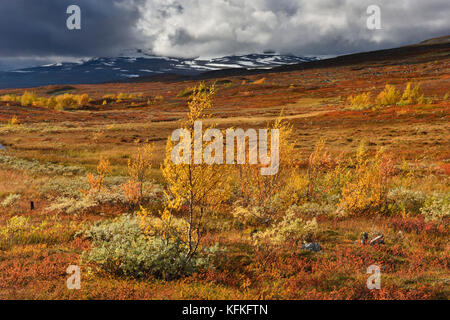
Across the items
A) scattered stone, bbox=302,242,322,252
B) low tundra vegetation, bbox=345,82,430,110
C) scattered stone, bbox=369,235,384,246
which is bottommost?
scattered stone, bbox=302,242,322,252

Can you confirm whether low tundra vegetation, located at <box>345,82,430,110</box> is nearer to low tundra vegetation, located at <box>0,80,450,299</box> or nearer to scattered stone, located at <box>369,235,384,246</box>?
low tundra vegetation, located at <box>0,80,450,299</box>

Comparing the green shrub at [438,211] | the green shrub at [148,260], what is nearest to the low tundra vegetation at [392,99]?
the green shrub at [438,211]

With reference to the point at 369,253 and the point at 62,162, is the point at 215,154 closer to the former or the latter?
the point at 369,253

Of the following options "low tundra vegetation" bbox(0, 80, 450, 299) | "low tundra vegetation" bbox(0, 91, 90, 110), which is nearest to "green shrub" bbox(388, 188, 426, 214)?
"low tundra vegetation" bbox(0, 80, 450, 299)

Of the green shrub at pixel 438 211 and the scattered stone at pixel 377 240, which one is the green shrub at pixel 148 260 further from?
the green shrub at pixel 438 211

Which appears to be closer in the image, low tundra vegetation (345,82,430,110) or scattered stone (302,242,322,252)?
scattered stone (302,242,322,252)

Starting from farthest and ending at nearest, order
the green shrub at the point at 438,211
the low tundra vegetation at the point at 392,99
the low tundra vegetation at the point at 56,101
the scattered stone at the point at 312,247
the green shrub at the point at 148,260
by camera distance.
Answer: the low tundra vegetation at the point at 56,101
the low tundra vegetation at the point at 392,99
the green shrub at the point at 438,211
the scattered stone at the point at 312,247
the green shrub at the point at 148,260

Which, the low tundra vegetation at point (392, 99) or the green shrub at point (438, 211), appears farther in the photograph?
the low tundra vegetation at point (392, 99)

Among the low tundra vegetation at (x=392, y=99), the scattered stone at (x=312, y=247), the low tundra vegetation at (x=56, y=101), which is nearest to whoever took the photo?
the scattered stone at (x=312, y=247)

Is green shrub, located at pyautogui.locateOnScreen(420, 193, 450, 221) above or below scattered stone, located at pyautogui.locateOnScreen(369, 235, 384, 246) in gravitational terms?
above

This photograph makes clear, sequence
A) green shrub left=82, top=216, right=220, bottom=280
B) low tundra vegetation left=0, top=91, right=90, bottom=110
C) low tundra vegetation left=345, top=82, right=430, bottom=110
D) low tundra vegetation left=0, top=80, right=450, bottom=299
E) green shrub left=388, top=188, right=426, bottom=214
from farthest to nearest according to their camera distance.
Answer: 1. low tundra vegetation left=0, top=91, right=90, bottom=110
2. low tundra vegetation left=345, top=82, right=430, bottom=110
3. green shrub left=388, top=188, right=426, bottom=214
4. green shrub left=82, top=216, right=220, bottom=280
5. low tundra vegetation left=0, top=80, right=450, bottom=299

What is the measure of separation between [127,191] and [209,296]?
34.2 feet

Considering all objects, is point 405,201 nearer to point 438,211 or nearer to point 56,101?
point 438,211
